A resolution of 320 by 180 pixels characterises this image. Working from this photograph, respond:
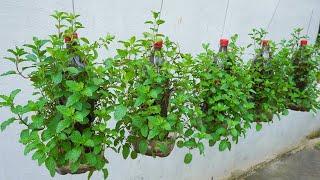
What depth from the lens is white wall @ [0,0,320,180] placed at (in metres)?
2.37

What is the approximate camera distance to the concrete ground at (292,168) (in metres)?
5.15

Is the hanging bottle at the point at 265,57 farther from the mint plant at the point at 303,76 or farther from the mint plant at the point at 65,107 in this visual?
the mint plant at the point at 65,107

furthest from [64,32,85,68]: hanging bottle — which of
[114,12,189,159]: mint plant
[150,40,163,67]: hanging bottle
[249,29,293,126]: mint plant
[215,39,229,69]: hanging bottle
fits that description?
[249,29,293,126]: mint plant

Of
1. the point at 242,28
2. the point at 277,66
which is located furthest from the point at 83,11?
the point at 242,28

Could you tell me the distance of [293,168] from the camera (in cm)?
548

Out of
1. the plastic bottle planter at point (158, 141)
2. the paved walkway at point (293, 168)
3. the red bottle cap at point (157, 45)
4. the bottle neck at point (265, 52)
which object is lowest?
the paved walkway at point (293, 168)

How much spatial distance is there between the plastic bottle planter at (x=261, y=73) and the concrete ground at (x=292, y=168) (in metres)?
2.36

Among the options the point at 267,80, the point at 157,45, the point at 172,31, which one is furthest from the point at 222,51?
the point at 172,31

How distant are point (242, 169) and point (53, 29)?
3.48 metres

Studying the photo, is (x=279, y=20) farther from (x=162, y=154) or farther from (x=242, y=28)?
(x=162, y=154)

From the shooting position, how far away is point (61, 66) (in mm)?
1578

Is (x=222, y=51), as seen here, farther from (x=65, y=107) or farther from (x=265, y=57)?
(x=65, y=107)

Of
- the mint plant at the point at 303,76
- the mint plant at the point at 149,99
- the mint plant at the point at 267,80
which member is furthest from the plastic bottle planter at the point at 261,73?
the mint plant at the point at 149,99

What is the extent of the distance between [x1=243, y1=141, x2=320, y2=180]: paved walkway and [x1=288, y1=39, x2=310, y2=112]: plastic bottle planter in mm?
2038
